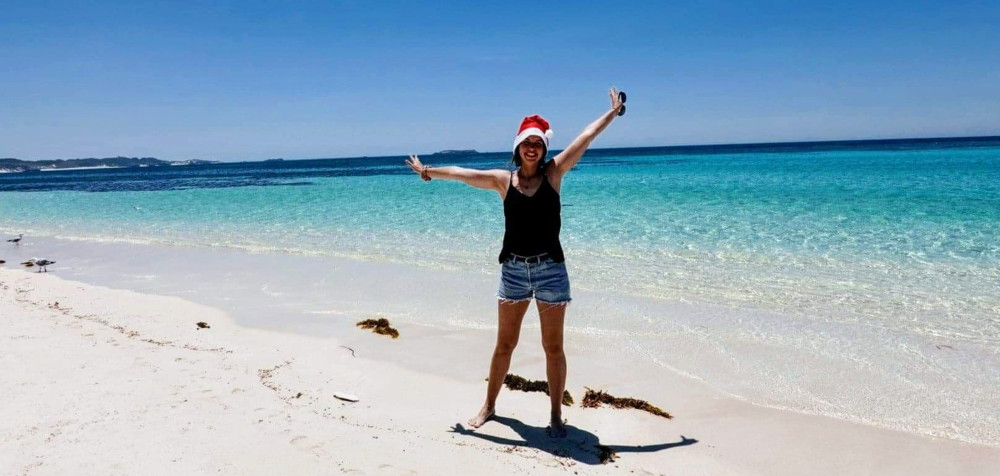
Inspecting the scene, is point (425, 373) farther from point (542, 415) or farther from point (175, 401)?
point (175, 401)

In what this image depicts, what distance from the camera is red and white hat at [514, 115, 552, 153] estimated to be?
3.56 metres

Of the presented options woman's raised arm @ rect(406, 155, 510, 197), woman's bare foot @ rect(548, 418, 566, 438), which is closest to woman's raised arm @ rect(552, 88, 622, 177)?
woman's raised arm @ rect(406, 155, 510, 197)

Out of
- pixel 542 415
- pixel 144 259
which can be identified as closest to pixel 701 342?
pixel 542 415

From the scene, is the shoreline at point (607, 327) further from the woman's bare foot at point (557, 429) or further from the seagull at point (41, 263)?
the woman's bare foot at point (557, 429)

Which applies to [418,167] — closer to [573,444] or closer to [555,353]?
[555,353]

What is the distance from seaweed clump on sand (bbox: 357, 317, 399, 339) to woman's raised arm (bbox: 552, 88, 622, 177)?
3.38 m

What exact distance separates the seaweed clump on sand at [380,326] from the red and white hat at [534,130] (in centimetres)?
343

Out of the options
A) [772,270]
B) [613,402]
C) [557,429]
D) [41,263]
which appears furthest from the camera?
[41,263]

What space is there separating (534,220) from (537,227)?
0.05m

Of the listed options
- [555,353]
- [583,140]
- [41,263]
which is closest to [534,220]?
[583,140]

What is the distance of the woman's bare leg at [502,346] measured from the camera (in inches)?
155

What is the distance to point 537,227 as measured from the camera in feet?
12.0

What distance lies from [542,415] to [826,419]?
80.7 inches

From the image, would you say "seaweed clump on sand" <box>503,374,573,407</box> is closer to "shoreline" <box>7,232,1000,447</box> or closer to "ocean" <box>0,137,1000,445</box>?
"shoreline" <box>7,232,1000,447</box>
